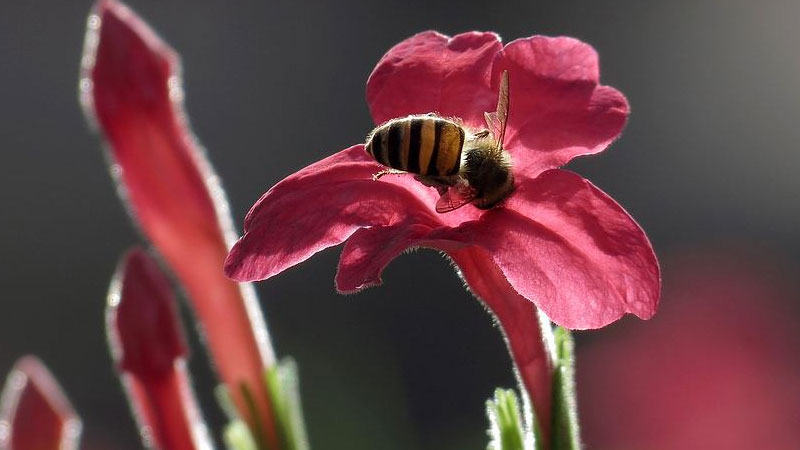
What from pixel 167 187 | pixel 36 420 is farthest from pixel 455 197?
pixel 36 420

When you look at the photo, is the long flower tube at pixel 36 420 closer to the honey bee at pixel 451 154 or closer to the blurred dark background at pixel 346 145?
the honey bee at pixel 451 154

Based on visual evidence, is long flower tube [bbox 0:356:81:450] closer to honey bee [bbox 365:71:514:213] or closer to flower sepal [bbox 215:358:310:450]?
flower sepal [bbox 215:358:310:450]

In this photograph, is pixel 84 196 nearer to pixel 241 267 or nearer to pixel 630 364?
pixel 630 364

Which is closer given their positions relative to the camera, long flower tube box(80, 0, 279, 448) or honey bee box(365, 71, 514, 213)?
honey bee box(365, 71, 514, 213)

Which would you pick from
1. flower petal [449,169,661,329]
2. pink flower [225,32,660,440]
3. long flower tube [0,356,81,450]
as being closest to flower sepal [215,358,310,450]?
long flower tube [0,356,81,450]

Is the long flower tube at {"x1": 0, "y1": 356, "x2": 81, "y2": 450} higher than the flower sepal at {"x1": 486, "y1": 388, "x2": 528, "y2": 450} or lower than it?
A: lower

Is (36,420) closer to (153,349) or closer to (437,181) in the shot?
(153,349)
